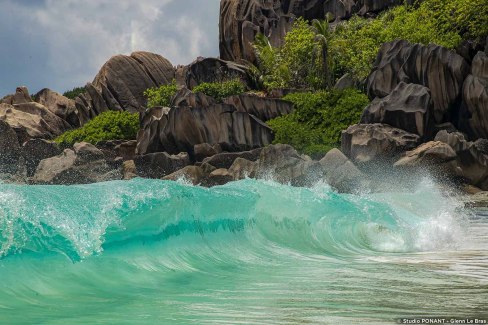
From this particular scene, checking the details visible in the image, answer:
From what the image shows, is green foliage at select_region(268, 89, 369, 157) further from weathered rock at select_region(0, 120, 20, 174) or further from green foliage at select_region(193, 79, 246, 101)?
weathered rock at select_region(0, 120, 20, 174)

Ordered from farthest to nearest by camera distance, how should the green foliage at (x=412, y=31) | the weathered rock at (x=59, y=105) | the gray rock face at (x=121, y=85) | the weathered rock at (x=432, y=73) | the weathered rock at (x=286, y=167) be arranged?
the weathered rock at (x=59, y=105)
the gray rock face at (x=121, y=85)
the green foliage at (x=412, y=31)
the weathered rock at (x=432, y=73)
the weathered rock at (x=286, y=167)

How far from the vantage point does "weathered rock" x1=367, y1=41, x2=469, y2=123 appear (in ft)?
117

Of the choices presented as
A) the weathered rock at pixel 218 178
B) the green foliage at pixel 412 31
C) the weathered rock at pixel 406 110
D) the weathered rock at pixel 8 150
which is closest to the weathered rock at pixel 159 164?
the weathered rock at pixel 218 178

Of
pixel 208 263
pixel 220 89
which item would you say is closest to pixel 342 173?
pixel 208 263

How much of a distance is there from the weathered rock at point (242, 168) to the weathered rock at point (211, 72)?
27479 mm

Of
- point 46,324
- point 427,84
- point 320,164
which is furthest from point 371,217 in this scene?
point 427,84

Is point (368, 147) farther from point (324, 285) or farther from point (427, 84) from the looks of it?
point (324, 285)

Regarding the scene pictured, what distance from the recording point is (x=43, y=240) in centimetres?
682

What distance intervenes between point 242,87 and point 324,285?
48.6 meters

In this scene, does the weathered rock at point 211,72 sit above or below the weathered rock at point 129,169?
above

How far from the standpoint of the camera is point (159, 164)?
36562 mm

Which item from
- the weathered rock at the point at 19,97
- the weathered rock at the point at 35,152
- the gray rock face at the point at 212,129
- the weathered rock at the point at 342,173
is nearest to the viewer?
the weathered rock at the point at 342,173

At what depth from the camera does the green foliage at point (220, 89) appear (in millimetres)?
53562

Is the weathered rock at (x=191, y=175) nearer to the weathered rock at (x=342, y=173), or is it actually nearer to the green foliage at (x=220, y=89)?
the weathered rock at (x=342, y=173)
